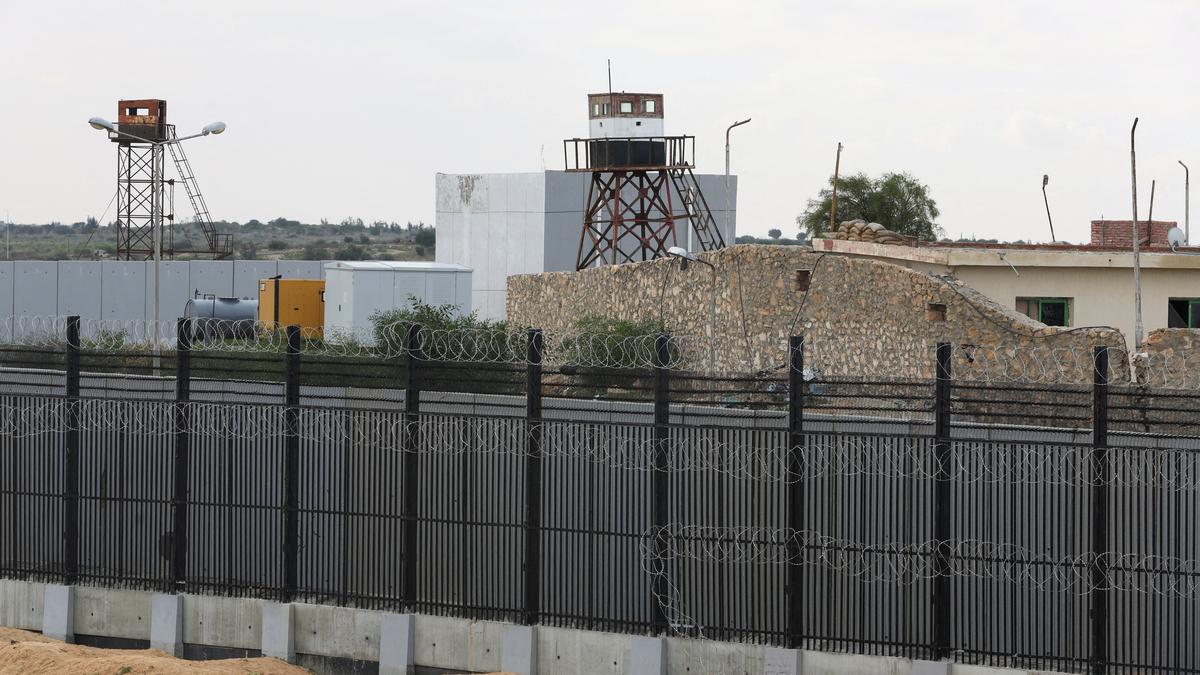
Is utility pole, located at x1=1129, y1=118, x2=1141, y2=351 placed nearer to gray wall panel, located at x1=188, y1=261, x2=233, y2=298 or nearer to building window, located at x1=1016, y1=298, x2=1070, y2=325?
building window, located at x1=1016, y1=298, x2=1070, y2=325

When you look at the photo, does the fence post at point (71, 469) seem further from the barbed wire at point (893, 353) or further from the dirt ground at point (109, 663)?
the barbed wire at point (893, 353)

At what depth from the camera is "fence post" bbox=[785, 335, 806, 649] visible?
11.0 metres

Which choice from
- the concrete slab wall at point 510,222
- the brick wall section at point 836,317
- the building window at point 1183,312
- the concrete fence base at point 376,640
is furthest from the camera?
the concrete slab wall at point 510,222

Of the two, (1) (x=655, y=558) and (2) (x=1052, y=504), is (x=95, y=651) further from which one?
(2) (x=1052, y=504)

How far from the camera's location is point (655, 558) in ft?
37.7

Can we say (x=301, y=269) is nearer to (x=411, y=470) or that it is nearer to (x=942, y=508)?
(x=411, y=470)

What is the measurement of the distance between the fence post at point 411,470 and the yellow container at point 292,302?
1054 inches

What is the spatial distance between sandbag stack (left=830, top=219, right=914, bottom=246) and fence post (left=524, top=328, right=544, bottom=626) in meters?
17.8

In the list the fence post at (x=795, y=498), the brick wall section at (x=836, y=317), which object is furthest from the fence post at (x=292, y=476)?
the brick wall section at (x=836, y=317)

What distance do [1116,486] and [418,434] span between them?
532 centimetres

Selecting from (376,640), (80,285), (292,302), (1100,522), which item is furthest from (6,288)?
(1100,522)

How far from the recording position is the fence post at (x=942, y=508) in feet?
35.2

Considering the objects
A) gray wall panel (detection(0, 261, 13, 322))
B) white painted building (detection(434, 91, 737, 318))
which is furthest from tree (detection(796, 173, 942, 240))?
gray wall panel (detection(0, 261, 13, 322))

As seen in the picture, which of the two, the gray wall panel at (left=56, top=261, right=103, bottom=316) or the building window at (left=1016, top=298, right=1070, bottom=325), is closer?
the building window at (left=1016, top=298, right=1070, bottom=325)
